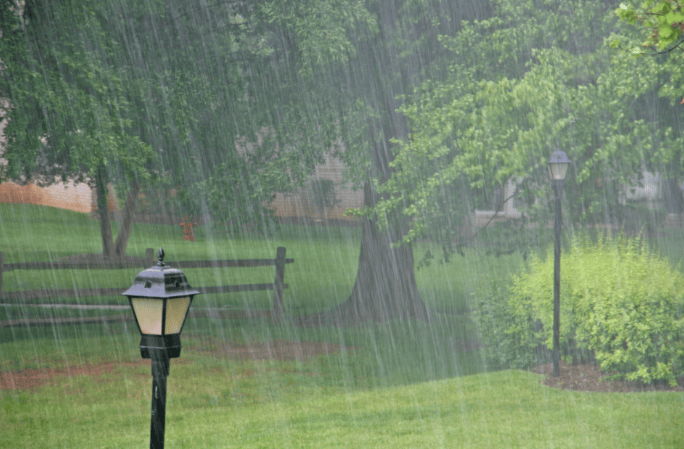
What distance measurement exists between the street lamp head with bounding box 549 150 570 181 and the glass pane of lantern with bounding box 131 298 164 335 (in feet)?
24.1

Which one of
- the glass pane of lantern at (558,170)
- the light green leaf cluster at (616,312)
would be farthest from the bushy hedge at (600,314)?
the glass pane of lantern at (558,170)

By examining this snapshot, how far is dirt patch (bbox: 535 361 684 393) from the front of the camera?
8.57m

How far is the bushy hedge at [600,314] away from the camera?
8539 mm

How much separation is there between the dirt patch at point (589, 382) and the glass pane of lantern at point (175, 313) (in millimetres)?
6363

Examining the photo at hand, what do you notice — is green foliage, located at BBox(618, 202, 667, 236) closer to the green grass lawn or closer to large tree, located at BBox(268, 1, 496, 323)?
the green grass lawn

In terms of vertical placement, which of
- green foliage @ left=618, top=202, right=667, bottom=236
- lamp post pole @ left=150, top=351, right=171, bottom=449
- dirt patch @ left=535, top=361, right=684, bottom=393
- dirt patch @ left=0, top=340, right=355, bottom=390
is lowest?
dirt patch @ left=535, top=361, right=684, bottom=393

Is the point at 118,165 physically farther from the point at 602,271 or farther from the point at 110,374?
the point at 602,271

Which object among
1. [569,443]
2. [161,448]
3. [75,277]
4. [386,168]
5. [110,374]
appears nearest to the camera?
[161,448]

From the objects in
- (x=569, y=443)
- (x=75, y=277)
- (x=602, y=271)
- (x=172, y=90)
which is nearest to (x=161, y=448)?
(x=569, y=443)

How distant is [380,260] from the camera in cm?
1623

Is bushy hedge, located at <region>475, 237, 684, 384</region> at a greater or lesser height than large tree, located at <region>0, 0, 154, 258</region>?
lesser

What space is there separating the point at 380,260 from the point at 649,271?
7862 mm

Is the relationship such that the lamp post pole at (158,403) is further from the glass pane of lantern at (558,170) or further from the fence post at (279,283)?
the fence post at (279,283)

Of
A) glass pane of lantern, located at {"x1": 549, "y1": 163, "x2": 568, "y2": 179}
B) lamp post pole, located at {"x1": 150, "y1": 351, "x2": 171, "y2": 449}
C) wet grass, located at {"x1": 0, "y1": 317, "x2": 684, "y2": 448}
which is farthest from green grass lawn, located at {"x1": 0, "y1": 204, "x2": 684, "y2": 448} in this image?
lamp post pole, located at {"x1": 150, "y1": 351, "x2": 171, "y2": 449}
